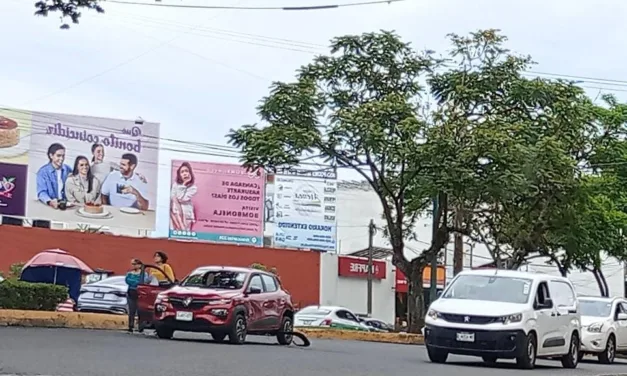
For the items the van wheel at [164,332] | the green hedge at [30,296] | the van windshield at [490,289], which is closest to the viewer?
the van windshield at [490,289]

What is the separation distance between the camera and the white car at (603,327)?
2248cm

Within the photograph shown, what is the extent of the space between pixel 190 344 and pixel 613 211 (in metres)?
21.5

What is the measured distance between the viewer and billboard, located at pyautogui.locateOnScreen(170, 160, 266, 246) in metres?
46.6

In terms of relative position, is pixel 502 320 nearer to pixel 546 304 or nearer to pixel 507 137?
pixel 546 304

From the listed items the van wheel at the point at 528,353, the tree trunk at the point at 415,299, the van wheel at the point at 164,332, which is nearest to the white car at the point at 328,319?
the tree trunk at the point at 415,299

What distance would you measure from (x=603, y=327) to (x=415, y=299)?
7451mm

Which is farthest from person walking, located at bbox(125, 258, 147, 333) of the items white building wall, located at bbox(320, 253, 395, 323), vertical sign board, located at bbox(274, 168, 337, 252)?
vertical sign board, located at bbox(274, 168, 337, 252)

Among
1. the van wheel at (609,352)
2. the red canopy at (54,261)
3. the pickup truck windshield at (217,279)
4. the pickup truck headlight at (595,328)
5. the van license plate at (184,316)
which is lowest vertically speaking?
the van wheel at (609,352)

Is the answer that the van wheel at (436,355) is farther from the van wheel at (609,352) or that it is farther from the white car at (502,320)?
the van wheel at (609,352)

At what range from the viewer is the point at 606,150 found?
110ft

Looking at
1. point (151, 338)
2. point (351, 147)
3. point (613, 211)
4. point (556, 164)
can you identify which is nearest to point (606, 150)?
point (613, 211)

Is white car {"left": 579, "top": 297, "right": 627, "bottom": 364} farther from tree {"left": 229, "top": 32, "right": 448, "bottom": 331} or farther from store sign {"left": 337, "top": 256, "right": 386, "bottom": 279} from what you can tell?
store sign {"left": 337, "top": 256, "right": 386, "bottom": 279}

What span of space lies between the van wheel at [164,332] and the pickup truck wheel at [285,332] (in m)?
2.30

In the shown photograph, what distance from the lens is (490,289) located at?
17.6 metres
